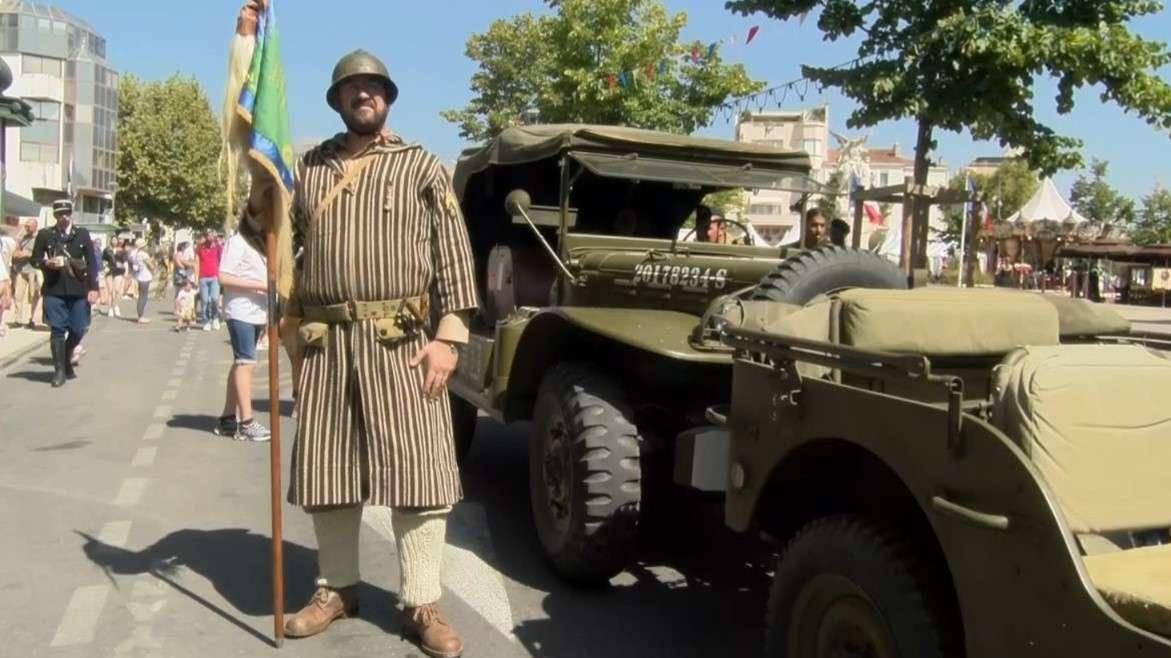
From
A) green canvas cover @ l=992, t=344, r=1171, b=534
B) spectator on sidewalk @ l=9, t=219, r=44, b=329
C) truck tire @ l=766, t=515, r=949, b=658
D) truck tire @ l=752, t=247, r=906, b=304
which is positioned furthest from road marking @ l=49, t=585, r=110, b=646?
spectator on sidewalk @ l=9, t=219, r=44, b=329

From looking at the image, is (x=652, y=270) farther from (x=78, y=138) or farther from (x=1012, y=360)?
(x=78, y=138)

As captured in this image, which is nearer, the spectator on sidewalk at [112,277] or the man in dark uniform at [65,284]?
the man in dark uniform at [65,284]

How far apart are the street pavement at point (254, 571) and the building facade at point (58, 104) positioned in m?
65.0

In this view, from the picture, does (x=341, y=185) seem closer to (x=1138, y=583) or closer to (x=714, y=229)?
(x=1138, y=583)

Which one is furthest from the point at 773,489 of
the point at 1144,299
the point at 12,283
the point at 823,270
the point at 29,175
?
the point at 29,175

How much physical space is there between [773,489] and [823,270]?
126cm

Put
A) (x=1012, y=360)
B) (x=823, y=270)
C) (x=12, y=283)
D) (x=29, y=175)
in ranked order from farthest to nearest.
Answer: (x=29, y=175)
(x=12, y=283)
(x=823, y=270)
(x=1012, y=360)

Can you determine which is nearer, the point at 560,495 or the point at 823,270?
the point at 823,270

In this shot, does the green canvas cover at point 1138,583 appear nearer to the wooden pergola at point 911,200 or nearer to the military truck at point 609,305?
the military truck at point 609,305

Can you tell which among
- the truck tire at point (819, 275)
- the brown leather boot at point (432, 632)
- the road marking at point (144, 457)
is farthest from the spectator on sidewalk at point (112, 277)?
the truck tire at point (819, 275)

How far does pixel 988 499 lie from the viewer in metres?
2.70

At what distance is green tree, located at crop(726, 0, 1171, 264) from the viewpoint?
974cm

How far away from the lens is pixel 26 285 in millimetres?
20562

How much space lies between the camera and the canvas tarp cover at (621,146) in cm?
642
